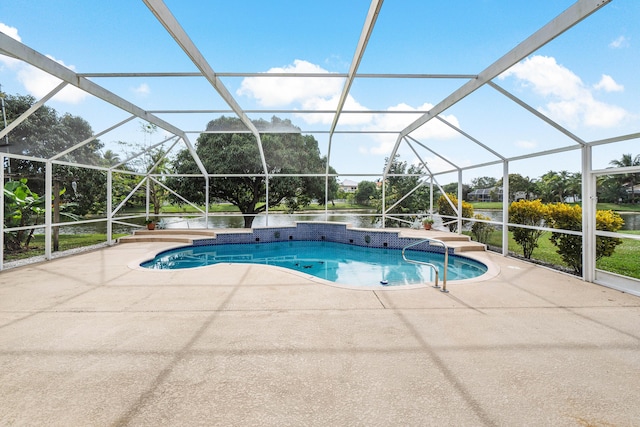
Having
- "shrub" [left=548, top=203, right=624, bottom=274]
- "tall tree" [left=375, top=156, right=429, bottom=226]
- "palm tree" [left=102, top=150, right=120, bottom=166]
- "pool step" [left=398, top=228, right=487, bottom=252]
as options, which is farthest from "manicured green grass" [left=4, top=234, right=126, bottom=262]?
"shrub" [left=548, top=203, right=624, bottom=274]

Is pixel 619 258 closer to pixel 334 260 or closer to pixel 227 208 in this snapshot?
pixel 334 260

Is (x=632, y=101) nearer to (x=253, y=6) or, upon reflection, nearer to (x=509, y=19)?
(x=509, y=19)

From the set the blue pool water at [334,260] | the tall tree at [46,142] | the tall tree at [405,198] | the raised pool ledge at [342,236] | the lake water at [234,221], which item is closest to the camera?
the tall tree at [46,142]

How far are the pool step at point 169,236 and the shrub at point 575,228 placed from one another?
30.5 feet

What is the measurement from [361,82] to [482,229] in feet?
18.8

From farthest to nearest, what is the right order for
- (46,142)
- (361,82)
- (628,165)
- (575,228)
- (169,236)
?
(169,236)
(46,142)
(361,82)
(575,228)
(628,165)

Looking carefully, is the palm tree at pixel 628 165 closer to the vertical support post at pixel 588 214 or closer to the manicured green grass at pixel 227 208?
the vertical support post at pixel 588 214

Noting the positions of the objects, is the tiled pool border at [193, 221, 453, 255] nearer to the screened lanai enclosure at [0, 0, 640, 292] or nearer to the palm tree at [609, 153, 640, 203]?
the screened lanai enclosure at [0, 0, 640, 292]

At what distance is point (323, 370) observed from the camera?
2250mm

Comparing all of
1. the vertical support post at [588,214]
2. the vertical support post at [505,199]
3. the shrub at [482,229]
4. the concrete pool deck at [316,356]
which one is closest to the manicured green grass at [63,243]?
the concrete pool deck at [316,356]

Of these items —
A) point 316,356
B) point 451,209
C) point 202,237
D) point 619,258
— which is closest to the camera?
point 316,356

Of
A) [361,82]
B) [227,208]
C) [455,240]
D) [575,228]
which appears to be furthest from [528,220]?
[227,208]

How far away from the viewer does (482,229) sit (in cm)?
881

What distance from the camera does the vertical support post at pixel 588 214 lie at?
4.81 m
